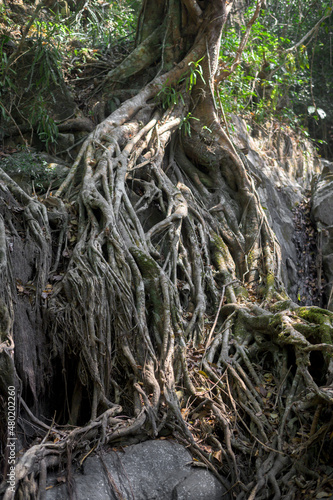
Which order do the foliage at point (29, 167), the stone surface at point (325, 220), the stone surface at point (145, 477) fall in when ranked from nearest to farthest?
the stone surface at point (145, 477)
the foliage at point (29, 167)
the stone surface at point (325, 220)

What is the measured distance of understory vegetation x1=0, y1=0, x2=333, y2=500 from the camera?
10.7 ft

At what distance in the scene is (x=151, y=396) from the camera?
345cm

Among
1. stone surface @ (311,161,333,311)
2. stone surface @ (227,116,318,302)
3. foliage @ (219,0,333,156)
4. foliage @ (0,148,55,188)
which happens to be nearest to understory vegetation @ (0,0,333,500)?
foliage @ (0,148,55,188)

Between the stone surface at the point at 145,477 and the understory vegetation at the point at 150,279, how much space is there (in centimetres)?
10

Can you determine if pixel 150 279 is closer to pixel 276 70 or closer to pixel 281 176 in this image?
pixel 281 176

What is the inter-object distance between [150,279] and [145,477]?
1545 millimetres

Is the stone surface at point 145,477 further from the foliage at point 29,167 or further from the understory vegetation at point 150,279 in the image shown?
the foliage at point 29,167

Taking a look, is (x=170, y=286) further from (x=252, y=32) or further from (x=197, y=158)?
(x=252, y=32)

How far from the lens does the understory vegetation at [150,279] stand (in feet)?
10.7

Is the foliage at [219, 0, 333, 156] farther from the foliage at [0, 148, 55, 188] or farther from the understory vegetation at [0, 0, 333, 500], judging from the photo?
the foliage at [0, 148, 55, 188]

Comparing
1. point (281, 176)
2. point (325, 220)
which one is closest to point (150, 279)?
point (325, 220)

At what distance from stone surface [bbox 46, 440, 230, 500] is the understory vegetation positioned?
101 millimetres

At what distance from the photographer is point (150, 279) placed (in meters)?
4.02

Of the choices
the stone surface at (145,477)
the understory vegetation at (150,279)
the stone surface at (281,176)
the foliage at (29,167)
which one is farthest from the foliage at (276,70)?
the stone surface at (145,477)
